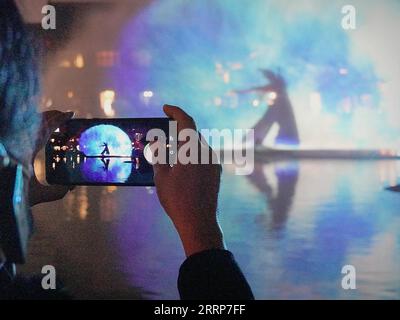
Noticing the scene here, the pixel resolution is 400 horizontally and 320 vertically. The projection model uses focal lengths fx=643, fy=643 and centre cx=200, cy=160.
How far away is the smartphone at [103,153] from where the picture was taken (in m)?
1.20

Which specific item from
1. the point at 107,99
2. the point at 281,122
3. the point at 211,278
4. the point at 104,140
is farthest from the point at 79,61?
the point at 211,278

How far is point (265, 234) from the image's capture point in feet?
4.26

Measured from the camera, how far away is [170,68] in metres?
1.33

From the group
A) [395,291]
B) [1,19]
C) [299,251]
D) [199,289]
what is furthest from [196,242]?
[1,19]

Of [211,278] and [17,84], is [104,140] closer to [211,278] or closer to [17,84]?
[17,84]

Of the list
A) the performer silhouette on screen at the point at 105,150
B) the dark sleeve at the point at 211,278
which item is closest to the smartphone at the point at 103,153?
the performer silhouette on screen at the point at 105,150

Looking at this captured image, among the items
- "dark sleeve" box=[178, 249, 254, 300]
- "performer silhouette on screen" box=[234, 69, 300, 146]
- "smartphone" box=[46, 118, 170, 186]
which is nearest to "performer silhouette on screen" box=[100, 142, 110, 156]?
"smartphone" box=[46, 118, 170, 186]

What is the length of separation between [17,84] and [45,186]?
0.73ft

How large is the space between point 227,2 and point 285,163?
0.35 metres

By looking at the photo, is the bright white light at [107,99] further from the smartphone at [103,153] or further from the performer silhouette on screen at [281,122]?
the performer silhouette on screen at [281,122]

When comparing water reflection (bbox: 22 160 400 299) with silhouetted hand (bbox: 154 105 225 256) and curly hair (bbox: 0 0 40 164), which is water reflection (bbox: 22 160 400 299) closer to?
curly hair (bbox: 0 0 40 164)

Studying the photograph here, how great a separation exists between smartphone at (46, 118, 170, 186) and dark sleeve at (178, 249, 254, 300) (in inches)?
14.7

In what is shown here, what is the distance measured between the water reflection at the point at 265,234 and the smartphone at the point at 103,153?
0.11 m
